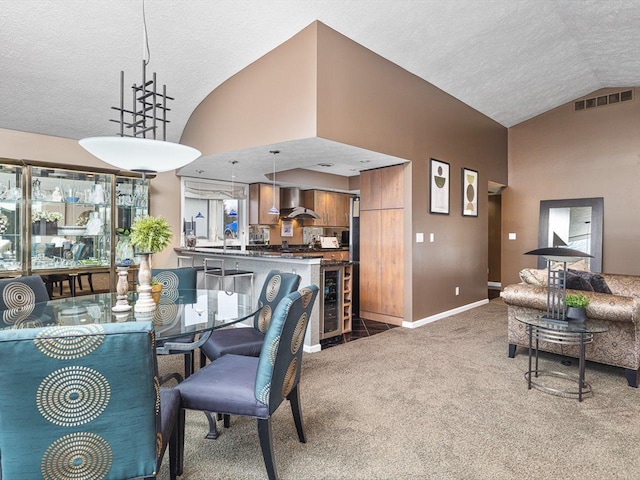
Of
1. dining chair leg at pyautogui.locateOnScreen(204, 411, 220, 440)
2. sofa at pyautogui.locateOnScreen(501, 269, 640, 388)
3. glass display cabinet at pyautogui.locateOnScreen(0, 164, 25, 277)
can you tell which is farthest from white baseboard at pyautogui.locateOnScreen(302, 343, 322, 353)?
glass display cabinet at pyautogui.locateOnScreen(0, 164, 25, 277)

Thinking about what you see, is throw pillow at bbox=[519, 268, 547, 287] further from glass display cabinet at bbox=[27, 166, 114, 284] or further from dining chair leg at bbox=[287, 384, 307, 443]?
glass display cabinet at bbox=[27, 166, 114, 284]

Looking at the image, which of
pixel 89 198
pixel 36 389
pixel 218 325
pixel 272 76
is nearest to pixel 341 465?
pixel 218 325

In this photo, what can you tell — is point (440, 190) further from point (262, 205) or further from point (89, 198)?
point (89, 198)

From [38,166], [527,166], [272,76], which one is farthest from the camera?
[527,166]

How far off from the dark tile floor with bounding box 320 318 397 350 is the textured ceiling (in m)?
3.23

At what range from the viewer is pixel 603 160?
643cm

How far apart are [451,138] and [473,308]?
2.75 metres

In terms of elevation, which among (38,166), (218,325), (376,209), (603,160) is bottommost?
(218,325)

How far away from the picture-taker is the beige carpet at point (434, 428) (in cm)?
200

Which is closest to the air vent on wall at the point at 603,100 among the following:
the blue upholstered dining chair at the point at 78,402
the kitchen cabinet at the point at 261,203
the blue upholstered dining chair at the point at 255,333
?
the kitchen cabinet at the point at 261,203

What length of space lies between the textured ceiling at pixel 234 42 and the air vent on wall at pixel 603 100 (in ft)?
3.28

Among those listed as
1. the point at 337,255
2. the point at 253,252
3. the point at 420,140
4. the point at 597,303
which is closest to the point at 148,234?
the point at 253,252

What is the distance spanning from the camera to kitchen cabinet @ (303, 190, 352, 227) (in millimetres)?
8071

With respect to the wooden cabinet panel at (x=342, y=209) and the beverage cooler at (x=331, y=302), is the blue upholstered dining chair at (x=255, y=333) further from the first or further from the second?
the wooden cabinet panel at (x=342, y=209)
